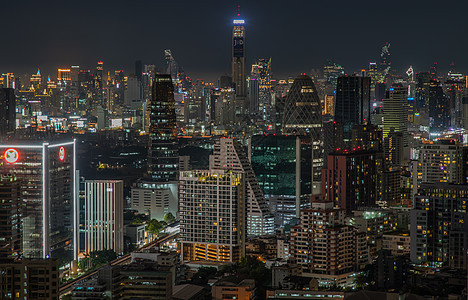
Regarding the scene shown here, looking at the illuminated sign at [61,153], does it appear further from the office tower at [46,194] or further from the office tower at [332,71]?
the office tower at [332,71]

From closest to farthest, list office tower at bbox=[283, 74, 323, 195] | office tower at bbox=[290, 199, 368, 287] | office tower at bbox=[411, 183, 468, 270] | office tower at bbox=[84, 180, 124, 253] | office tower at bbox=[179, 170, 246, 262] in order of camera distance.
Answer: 1. office tower at bbox=[290, 199, 368, 287]
2. office tower at bbox=[411, 183, 468, 270]
3. office tower at bbox=[179, 170, 246, 262]
4. office tower at bbox=[84, 180, 124, 253]
5. office tower at bbox=[283, 74, 323, 195]

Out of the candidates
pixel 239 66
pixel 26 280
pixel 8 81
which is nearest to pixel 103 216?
pixel 26 280

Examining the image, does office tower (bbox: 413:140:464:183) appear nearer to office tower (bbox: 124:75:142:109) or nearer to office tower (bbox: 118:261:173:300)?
office tower (bbox: 118:261:173:300)

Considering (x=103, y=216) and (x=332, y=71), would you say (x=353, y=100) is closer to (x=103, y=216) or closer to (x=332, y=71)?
(x=332, y=71)

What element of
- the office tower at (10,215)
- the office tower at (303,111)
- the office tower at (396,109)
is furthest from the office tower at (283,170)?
the office tower at (10,215)

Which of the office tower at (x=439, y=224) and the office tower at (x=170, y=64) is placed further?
the office tower at (x=170, y=64)

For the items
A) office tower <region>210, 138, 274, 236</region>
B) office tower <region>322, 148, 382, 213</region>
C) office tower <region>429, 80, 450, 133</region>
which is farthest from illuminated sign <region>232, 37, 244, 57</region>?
office tower <region>210, 138, 274, 236</region>

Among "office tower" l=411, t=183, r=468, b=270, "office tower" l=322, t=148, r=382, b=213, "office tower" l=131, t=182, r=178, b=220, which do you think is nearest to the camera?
"office tower" l=411, t=183, r=468, b=270

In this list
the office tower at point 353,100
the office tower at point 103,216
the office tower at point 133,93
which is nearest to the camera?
the office tower at point 103,216
